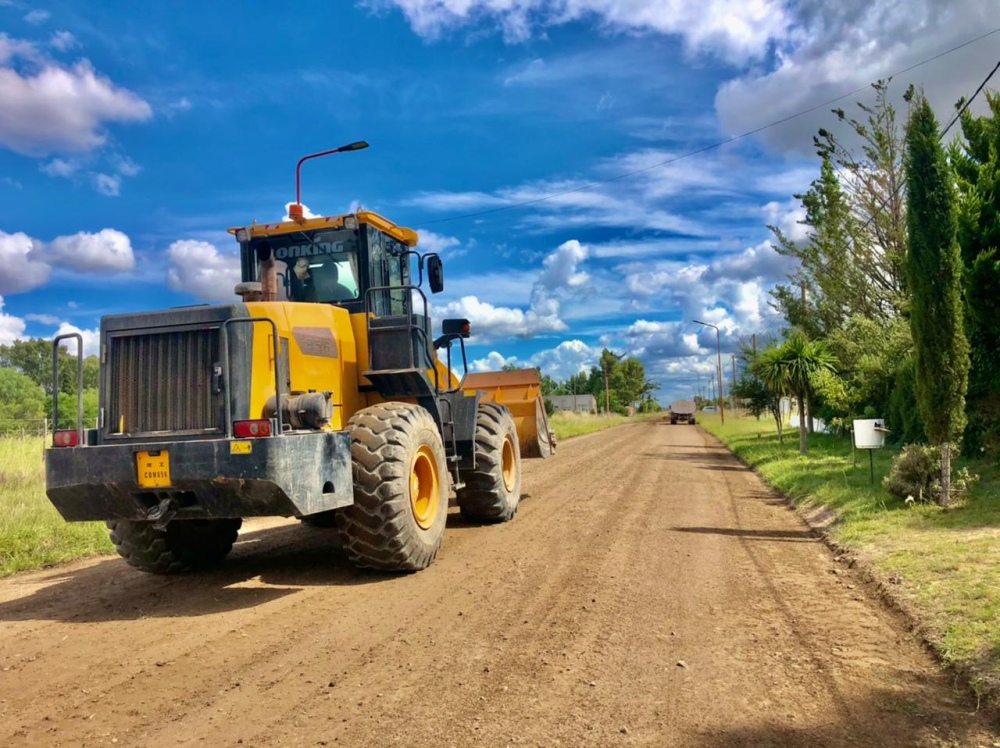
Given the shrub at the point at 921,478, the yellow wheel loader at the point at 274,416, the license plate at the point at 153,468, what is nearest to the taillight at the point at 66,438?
the yellow wheel loader at the point at 274,416

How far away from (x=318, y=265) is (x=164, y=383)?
2.37m

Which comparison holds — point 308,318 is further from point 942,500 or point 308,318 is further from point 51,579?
point 942,500

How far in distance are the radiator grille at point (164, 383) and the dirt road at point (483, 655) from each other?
4.91 ft

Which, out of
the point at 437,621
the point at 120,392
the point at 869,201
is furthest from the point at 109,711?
the point at 869,201

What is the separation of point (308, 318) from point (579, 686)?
4.11 meters

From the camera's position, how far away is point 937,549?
648 centimetres

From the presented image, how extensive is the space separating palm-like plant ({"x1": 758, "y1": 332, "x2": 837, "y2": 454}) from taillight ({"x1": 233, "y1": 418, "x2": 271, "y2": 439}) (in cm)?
1604

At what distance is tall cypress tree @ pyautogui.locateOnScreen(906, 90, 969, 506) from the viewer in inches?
338

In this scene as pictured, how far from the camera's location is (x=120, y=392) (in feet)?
19.4

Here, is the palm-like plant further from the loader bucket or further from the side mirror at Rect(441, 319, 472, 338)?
the side mirror at Rect(441, 319, 472, 338)

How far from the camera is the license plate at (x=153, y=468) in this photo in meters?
5.38

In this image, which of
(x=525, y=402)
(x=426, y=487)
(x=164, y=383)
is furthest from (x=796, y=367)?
(x=164, y=383)

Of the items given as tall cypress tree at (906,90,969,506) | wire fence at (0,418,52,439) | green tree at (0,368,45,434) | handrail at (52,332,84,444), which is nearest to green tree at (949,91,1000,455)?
tall cypress tree at (906,90,969,506)

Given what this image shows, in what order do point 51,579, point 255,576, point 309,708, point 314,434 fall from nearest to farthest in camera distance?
point 309,708 < point 314,434 < point 255,576 < point 51,579
